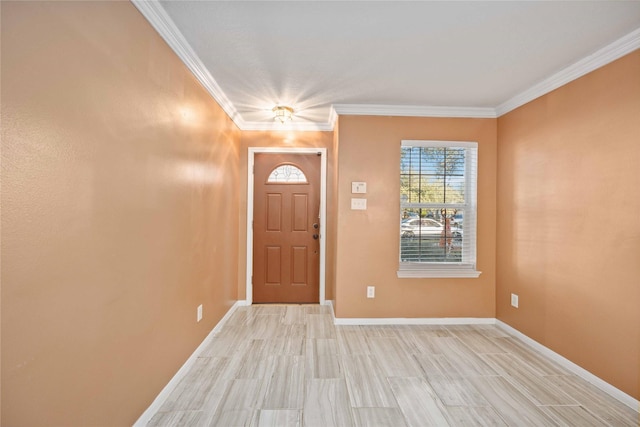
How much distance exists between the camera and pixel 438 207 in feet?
11.2

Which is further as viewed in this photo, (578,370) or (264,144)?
(264,144)

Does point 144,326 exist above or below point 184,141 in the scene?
below

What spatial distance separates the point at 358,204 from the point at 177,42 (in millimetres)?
2164

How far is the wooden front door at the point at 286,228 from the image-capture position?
4.04 m

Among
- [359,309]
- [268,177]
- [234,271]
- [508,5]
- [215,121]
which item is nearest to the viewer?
[508,5]

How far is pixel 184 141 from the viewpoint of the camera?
7.22ft

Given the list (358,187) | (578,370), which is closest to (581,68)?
(358,187)

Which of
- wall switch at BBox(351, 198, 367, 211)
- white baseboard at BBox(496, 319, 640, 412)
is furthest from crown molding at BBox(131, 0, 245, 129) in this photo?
white baseboard at BBox(496, 319, 640, 412)

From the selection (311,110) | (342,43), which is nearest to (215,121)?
(311,110)

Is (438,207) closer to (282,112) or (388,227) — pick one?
(388,227)

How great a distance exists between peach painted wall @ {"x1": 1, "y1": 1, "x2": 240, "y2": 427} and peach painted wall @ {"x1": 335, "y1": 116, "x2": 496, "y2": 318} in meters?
1.68

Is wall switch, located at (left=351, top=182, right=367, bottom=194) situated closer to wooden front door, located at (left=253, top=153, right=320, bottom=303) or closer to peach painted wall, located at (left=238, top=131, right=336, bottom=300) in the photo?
peach painted wall, located at (left=238, top=131, right=336, bottom=300)

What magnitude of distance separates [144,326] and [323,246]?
8.18ft

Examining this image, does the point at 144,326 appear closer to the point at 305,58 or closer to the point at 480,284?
the point at 305,58
